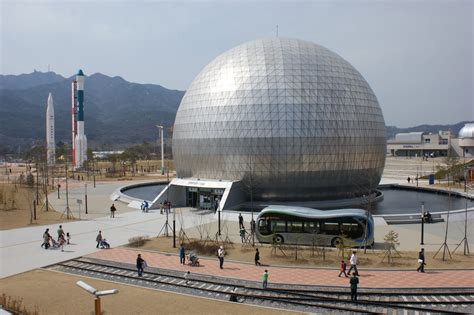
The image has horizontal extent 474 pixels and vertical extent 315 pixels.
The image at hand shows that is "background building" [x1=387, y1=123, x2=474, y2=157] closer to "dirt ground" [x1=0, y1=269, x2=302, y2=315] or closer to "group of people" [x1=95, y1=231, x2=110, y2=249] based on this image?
"group of people" [x1=95, y1=231, x2=110, y2=249]

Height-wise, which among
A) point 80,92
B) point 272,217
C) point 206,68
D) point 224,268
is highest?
point 80,92

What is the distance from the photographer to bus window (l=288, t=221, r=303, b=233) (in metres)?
30.9

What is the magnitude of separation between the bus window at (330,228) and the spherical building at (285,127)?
14.7m

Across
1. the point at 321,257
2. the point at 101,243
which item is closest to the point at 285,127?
the point at 321,257

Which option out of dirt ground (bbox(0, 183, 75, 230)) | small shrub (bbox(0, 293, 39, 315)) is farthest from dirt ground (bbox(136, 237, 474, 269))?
dirt ground (bbox(0, 183, 75, 230))

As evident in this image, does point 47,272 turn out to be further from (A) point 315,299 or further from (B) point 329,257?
(B) point 329,257

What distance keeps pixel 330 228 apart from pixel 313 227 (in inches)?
48.5

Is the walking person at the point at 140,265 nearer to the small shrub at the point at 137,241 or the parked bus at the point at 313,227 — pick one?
the small shrub at the point at 137,241

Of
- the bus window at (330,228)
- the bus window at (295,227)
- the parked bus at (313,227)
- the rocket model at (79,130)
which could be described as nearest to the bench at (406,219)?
the parked bus at (313,227)

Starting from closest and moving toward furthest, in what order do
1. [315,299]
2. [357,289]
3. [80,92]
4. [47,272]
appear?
[315,299] < [357,289] < [47,272] < [80,92]

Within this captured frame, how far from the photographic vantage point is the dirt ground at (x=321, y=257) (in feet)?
81.6

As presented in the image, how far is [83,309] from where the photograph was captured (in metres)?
18.2

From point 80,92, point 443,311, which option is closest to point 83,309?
point 443,311

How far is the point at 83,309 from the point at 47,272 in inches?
286
